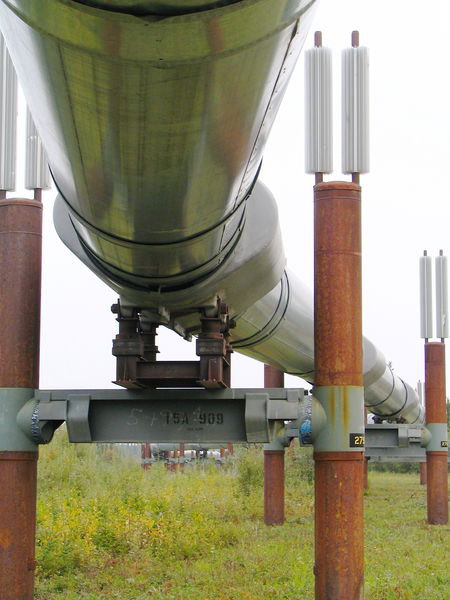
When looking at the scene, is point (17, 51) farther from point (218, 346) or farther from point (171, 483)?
point (171, 483)

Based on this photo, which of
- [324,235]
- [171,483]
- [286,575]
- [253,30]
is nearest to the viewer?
[253,30]

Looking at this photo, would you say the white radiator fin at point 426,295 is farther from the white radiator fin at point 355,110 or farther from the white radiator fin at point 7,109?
the white radiator fin at point 7,109

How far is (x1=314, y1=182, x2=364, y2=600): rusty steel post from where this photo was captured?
285 inches

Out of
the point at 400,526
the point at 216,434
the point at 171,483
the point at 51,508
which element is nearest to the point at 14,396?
the point at 216,434

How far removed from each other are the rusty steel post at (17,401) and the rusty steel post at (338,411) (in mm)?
2334

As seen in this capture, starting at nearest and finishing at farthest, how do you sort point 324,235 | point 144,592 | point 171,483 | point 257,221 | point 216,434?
1. point 257,221
2. point 216,434
3. point 324,235
4. point 144,592
5. point 171,483

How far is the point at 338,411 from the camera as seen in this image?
732 centimetres

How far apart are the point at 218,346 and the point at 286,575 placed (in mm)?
4432

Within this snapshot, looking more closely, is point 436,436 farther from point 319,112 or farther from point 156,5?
point 156,5

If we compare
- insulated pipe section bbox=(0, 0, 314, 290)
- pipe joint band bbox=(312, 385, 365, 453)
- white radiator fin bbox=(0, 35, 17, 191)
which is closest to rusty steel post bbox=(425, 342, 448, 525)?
pipe joint band bbox=(312, 385, 365, 453)

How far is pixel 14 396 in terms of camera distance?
23.2 ft

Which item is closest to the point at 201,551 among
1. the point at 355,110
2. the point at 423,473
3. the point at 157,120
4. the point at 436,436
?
the point at 436,436

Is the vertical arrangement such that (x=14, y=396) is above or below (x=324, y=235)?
below

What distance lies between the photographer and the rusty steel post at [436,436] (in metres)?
16.0
